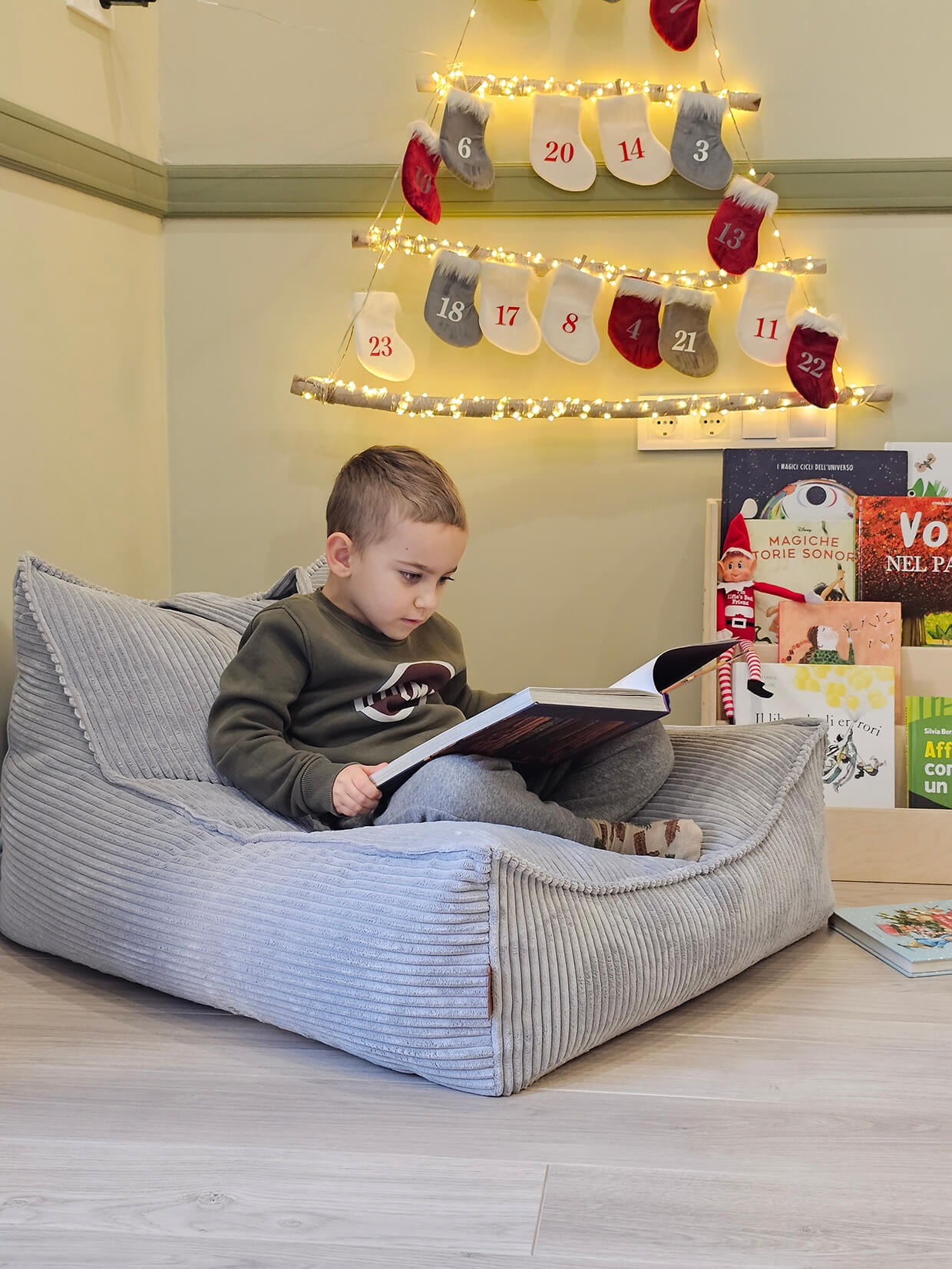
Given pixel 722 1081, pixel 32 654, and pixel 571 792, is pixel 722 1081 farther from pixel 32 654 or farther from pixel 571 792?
pixel 32 654

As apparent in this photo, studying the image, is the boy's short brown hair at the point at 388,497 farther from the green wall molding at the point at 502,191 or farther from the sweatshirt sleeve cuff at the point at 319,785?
the green wall molding at the point at 502,191

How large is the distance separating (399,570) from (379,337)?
75 cm

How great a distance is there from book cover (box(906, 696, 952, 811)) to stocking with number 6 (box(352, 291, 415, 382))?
3.41 feet

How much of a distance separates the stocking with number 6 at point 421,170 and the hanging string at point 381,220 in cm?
8

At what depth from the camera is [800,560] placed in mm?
2072

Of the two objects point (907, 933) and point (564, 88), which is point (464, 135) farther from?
point (907, 933)

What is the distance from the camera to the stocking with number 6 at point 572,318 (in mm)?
2109

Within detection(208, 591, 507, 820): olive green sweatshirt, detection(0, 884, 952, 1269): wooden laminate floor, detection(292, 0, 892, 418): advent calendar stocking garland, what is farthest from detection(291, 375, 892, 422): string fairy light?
detection(0, 884, 952, 1269): wooden laminate floor

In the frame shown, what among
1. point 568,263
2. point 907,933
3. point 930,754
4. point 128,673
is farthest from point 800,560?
point 128,673

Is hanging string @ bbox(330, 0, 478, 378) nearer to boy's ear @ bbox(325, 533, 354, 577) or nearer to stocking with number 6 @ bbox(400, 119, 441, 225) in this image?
stocking with number 6 @ bbox(400, 119, 441, 225)

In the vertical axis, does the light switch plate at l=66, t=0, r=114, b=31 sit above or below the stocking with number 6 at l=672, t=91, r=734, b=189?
above

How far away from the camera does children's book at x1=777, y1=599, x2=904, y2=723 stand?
1.99 m

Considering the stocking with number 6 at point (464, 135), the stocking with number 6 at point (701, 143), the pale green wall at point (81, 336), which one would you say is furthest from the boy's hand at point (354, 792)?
the stocking with number 6 at point (701, 143)

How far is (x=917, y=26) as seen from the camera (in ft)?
6.86
